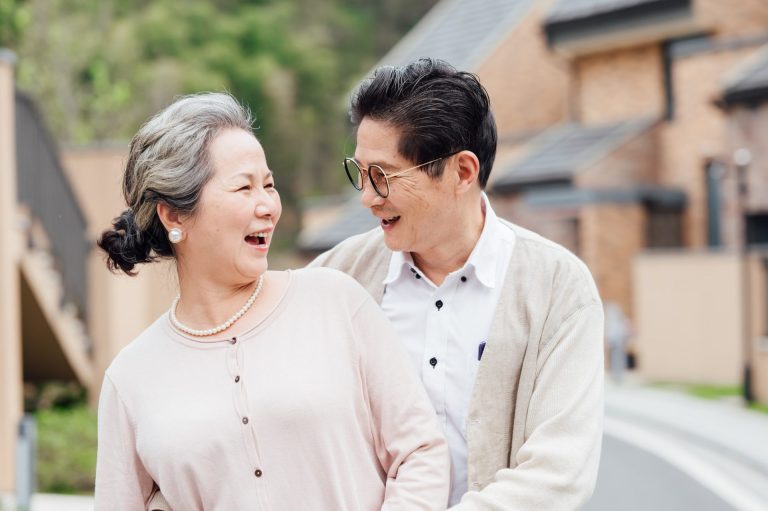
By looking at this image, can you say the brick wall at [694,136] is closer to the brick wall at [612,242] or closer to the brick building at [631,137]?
the brick building at [631,137]

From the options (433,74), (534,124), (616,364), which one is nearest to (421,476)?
(433,74)

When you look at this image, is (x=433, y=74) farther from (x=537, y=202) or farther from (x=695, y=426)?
(x=537, y=202)

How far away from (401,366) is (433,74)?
0.71 meters

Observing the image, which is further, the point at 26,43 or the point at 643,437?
the point at 26,43

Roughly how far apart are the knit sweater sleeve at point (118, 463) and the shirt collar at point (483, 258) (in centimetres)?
76

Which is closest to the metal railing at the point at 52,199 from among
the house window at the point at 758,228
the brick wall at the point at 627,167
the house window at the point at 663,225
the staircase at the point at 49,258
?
the staircase at the point at 49,258

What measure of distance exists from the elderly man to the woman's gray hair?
1.22 ft

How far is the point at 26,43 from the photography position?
26.4 metres

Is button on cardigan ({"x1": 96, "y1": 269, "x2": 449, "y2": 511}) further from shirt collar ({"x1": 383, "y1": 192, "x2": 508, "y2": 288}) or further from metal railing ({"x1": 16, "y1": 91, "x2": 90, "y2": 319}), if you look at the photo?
metal railing ({"x1": 16, "y1": 91, "x2": 90, "y2": 319})

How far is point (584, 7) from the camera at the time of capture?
27766 millimetres

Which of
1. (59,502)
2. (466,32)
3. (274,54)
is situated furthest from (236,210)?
(274,54)

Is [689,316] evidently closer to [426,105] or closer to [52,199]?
[52,199]

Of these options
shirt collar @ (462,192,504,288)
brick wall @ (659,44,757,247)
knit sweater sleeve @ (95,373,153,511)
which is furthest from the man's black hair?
brick wall @ (659,44,757,247)

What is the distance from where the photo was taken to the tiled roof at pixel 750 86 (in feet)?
73.0
